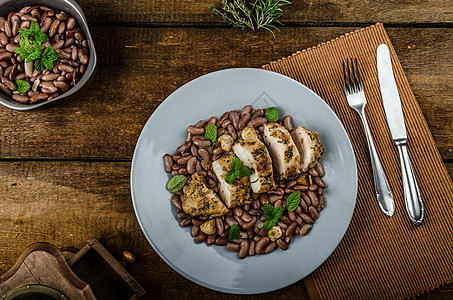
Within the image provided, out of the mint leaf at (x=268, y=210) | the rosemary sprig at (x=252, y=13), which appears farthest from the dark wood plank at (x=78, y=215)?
the rosemary sprig at (x=252, y=13)

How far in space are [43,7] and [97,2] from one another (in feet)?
1.27

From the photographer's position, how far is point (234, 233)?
1.95 m

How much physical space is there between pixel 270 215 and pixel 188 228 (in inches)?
19.2

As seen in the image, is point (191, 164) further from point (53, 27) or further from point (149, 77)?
point (53, 27)

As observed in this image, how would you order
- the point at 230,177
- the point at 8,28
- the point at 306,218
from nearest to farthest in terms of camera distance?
1. the point at 230,177
2. the point at 306,218
3. the point at 8,28

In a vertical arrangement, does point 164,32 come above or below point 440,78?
below

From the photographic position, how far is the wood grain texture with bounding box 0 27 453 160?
2359mm

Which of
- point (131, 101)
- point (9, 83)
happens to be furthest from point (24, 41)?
point (131, 101)

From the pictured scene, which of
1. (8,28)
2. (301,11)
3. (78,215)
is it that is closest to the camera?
(8,28)

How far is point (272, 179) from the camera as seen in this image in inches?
77.4

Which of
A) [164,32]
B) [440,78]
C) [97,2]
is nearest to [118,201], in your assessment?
[164,32]

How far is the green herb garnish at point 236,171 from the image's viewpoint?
1911 millimetres

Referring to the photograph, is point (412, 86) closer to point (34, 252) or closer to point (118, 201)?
point (118, 201)

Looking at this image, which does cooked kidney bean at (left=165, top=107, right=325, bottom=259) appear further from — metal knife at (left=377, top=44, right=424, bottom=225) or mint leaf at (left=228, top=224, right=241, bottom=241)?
metal knife at (left=377, top=44, right=424, bottom=225)
